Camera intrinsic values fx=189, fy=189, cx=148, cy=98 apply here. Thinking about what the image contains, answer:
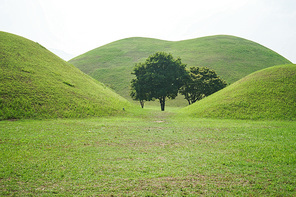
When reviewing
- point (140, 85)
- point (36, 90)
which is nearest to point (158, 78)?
point (140, 85)

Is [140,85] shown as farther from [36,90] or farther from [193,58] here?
[193,58]

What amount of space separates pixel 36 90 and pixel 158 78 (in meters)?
29.1

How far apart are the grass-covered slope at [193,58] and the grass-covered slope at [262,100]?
52.7m

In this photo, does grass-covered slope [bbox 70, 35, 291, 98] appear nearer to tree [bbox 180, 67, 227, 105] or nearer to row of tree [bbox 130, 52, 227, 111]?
tree [bbox 180, 67, 227, 105]

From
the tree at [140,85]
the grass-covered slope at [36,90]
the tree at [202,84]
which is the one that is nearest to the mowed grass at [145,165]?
the grass-covered slope at [36,90]

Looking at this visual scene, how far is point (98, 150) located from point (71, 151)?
5.95 ft

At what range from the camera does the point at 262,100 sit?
31.1 meters

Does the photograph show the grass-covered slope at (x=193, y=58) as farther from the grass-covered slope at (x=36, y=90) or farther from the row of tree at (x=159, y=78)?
the grass-covered slope at (x=36, y=90)

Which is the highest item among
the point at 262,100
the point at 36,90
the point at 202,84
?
the point at 202,84

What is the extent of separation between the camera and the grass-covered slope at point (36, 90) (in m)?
25.0

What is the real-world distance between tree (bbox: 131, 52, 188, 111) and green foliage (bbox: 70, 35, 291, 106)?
27324 mm

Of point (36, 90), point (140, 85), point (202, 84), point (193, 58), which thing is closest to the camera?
point (36, 90)

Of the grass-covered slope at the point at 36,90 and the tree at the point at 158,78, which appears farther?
the tree at the point at 158,78

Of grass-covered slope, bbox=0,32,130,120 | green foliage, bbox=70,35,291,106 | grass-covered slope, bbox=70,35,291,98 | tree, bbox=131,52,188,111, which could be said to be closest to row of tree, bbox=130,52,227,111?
tree, bbox=131,52,188,111
